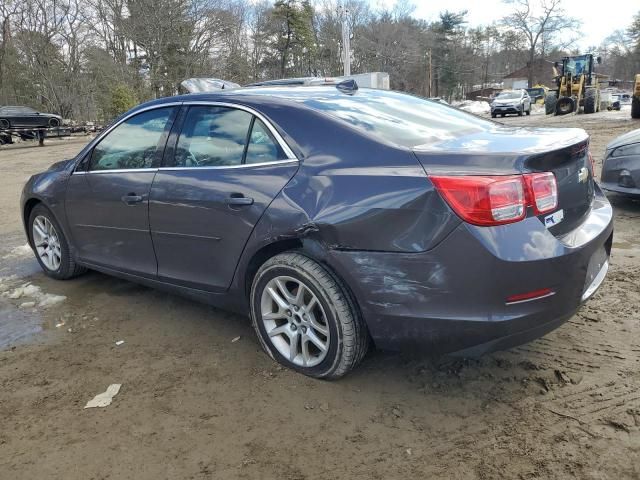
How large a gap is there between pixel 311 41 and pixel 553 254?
187 feet

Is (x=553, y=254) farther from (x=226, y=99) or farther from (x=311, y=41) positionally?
(x=311, y=41)

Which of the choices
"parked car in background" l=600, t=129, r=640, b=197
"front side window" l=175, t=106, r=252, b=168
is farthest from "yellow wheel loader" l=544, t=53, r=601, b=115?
"front side window" l=175, t=106, r=252, b=168

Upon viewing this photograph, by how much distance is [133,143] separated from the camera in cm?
371

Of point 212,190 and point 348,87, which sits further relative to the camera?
point 348,87

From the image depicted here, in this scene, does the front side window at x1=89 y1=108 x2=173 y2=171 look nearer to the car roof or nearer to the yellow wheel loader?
the car roof

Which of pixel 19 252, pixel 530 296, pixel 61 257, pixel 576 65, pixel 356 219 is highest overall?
pixel 576 65

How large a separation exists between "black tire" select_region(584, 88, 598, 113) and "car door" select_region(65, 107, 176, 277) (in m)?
27.2

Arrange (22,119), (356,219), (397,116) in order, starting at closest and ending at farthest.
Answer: (356,219)
(397,116)
(22,119)

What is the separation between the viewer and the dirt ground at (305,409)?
221cm

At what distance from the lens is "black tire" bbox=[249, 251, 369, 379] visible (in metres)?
2.59

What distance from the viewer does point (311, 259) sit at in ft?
8.79

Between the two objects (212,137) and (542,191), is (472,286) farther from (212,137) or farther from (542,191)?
(212,137)

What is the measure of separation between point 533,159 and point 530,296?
61 centimetres

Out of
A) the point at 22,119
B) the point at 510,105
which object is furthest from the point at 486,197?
the point at 510,105
